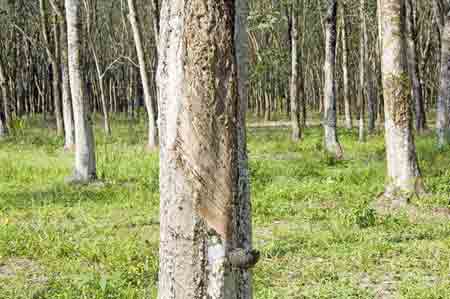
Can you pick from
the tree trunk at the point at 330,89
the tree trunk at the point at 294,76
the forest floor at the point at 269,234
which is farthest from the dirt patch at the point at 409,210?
the tree trunk at the point at 294,76

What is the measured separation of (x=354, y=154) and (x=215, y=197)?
1528 cm

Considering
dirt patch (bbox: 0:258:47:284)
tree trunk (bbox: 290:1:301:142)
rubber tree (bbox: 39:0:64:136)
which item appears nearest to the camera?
dirt patch (bbox: 0:258:47:284)

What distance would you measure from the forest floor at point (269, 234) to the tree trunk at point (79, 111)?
45 cm

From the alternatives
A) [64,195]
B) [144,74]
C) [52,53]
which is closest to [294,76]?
[144,74]

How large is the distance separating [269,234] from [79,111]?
591cm

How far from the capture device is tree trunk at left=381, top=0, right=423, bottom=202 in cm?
993

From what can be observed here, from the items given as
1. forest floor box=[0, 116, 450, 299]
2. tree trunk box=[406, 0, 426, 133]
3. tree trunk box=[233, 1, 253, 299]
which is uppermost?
tree trunk box=[406, 0, 426, 133]

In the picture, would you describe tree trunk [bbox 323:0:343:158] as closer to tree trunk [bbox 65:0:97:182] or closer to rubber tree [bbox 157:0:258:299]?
tree trunk [bbox 65:0:97:182]

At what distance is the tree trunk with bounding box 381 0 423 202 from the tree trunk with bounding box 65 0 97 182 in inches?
247

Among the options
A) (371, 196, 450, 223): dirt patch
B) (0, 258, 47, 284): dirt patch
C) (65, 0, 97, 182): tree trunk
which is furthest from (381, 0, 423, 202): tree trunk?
(65, 0, 97, 182): tree trunk

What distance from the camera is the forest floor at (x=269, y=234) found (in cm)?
645

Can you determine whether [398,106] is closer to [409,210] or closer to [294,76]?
[409,210]

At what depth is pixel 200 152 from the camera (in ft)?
9.85

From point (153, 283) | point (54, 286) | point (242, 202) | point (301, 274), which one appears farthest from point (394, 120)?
point (242, 202)
